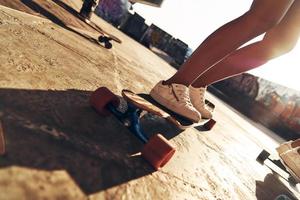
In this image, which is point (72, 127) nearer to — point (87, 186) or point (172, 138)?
point (87, 186)

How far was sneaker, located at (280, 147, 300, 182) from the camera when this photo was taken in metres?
2.93

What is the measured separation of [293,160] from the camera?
3012 millimetres

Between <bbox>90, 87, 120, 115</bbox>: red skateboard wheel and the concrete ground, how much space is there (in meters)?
0.06

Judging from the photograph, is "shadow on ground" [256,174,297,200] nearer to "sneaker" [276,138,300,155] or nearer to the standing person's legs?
"sneaker" [276,138,300,155]

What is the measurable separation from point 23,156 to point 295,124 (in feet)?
45.0

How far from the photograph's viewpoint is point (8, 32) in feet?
6.75

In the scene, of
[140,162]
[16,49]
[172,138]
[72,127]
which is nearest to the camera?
[72,127]

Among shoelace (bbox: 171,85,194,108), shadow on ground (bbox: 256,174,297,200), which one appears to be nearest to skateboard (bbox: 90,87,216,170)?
shoelace (bbox: 171,85,194,108)

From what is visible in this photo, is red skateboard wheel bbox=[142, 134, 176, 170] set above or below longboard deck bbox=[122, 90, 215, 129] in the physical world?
below

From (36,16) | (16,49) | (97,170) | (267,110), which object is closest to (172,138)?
(97,170)

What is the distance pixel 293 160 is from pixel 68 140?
8.83ft

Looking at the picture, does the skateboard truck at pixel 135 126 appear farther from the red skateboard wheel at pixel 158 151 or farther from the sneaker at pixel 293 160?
the sneaker at pixel 293 160

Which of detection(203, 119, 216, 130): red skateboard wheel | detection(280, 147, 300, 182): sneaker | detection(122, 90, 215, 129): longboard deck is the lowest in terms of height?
detection(203, 119, 216, 130): red skateboard wheel

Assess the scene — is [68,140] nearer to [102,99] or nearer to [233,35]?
[102,99]
